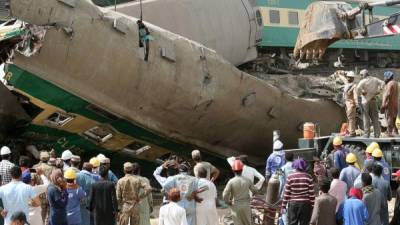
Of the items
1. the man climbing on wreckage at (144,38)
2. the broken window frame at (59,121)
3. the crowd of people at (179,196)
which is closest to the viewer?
the crowd of people at (179,196)

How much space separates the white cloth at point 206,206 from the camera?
7941 millimetres

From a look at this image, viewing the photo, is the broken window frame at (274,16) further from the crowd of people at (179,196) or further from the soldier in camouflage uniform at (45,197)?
the soldier in camouflage uniform at (45,197)

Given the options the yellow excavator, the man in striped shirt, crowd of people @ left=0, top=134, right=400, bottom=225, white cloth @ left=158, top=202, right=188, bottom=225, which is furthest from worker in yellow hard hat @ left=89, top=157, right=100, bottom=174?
the yellow excavator

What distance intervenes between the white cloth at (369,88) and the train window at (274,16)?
31.6 ft

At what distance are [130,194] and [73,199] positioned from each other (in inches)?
25.7

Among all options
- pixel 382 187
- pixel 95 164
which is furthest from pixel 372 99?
pixel 95 164

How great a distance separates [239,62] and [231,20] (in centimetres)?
112

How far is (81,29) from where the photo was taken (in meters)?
10.6

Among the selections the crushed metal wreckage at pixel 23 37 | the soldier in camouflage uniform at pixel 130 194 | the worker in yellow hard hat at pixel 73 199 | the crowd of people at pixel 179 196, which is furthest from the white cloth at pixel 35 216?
the crushed metal wreckage at pixel 23 37

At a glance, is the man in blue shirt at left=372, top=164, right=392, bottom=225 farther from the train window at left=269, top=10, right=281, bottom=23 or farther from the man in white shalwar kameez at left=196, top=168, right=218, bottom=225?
the train window at left=269, top=10, right=281, bottom=23

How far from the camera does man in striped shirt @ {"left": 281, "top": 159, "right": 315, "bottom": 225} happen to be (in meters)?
7.51

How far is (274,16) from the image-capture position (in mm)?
21156

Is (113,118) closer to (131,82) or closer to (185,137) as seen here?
(131,82)

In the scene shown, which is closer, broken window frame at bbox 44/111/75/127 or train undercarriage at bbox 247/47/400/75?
broken window frame at bbox 44/111/75/127
